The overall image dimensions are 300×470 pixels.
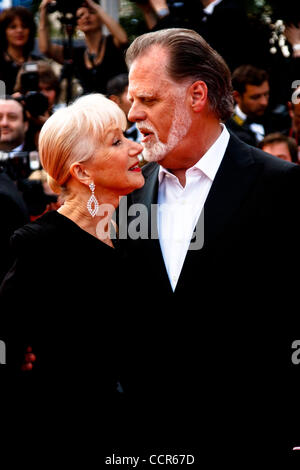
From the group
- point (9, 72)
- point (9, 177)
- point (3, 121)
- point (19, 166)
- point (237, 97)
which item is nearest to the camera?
point (9, 177)

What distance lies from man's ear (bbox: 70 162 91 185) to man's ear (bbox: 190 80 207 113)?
446mm

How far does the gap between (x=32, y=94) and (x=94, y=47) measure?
103 centimetres

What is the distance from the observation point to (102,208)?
8.52 ft

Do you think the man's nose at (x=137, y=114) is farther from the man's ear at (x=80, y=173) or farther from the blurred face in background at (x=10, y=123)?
the blurred face in background at (x=10, y=123)

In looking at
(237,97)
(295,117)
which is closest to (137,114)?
(295,117)

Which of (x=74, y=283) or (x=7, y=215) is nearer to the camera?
(x=74, y=283)

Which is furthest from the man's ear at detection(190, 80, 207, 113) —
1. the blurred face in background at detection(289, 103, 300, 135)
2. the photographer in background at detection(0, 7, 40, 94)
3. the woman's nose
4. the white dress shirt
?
the photographer in background at detection(0, 7, 40, 94)

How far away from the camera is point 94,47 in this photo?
5523 mm

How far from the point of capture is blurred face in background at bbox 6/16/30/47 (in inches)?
221

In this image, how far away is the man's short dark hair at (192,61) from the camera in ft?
8.59

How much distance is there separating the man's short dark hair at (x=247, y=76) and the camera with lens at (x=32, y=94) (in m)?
1.33

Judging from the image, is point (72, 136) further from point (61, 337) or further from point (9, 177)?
point (9, 177)

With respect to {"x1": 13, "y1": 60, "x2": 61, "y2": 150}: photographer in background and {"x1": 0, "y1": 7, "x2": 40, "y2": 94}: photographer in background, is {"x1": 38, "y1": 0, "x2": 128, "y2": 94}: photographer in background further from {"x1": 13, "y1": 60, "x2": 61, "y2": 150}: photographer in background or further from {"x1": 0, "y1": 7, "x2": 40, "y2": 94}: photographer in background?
{"x1": 13, "y1": 60, "x2": 61, "y2": 150}: photographer in background

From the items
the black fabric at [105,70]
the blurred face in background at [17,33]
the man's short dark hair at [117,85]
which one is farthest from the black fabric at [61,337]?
the blurred face in background at [17,33]
